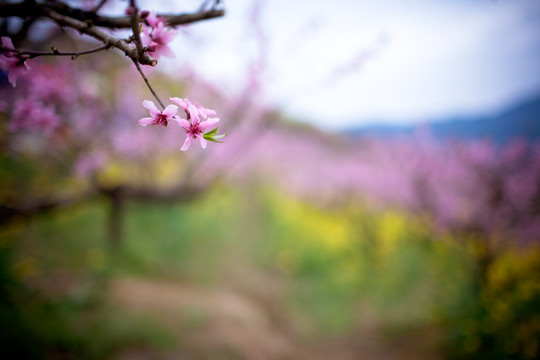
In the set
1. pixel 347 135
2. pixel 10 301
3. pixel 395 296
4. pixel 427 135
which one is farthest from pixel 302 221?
pixel 347 135

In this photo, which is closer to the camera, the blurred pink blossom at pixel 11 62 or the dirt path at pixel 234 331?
the blurred pink blossom at pixel 11 62

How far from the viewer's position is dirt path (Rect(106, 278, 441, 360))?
374 centimetres

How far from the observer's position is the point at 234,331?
4.16 meters

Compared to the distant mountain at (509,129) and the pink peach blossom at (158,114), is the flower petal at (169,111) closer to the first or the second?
the pink peach blossom at (158,114)

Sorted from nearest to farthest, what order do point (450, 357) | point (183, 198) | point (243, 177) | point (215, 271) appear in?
point (450, 357) → point (183, 198) → point (215, 271) → point (243, 177)

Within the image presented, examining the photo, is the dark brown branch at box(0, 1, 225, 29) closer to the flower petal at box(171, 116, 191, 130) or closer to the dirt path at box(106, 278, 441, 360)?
the flower petal at box(171, 116, 191, 130)

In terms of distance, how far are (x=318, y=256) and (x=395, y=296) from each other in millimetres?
2297

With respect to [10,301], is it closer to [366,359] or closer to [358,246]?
[366,359]

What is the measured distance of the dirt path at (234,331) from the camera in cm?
374

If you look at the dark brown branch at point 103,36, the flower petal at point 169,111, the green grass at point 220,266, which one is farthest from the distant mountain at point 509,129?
the dark brown branch at point 103,36

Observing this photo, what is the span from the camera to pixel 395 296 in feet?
22.6

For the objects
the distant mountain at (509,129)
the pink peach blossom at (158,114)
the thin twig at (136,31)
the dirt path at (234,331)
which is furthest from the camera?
the distant mountain at (509,129)

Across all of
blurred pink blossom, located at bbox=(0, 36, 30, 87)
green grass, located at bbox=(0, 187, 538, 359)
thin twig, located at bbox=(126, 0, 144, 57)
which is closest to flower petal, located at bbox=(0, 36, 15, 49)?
blurred pink blossom, located at bbox=(0, 36, 30, 87)

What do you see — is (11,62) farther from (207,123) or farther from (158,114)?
(207,123)
